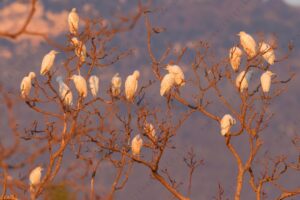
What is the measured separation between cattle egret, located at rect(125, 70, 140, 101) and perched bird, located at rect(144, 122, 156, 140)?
65 centimetres

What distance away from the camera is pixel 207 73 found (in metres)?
9.55

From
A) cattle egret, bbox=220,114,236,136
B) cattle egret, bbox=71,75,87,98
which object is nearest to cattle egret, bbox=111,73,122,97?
cattle egret, bbox=71,75,87,98

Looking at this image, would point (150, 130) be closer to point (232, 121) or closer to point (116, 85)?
point (116, 85)

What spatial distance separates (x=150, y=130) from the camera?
30.4ft

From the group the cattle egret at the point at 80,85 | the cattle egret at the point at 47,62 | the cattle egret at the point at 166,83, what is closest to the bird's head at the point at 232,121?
the cattle egret at the point at 166,83

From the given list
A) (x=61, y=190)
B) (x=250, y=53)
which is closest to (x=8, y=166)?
(x=61, y=190)

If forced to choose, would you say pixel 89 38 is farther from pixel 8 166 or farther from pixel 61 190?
pixel 8 166

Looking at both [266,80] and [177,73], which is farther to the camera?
[266,80]

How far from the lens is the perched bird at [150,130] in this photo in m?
9.22

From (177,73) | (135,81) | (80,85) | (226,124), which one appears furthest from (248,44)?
(80,85)

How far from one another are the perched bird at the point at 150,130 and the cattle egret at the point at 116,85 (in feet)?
1.89

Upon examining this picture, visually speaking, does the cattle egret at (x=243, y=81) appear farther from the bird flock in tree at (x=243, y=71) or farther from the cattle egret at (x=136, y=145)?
the cattle egret at (x=136, y=145)

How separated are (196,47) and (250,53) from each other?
3.38 feet

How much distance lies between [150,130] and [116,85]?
1117 mm
